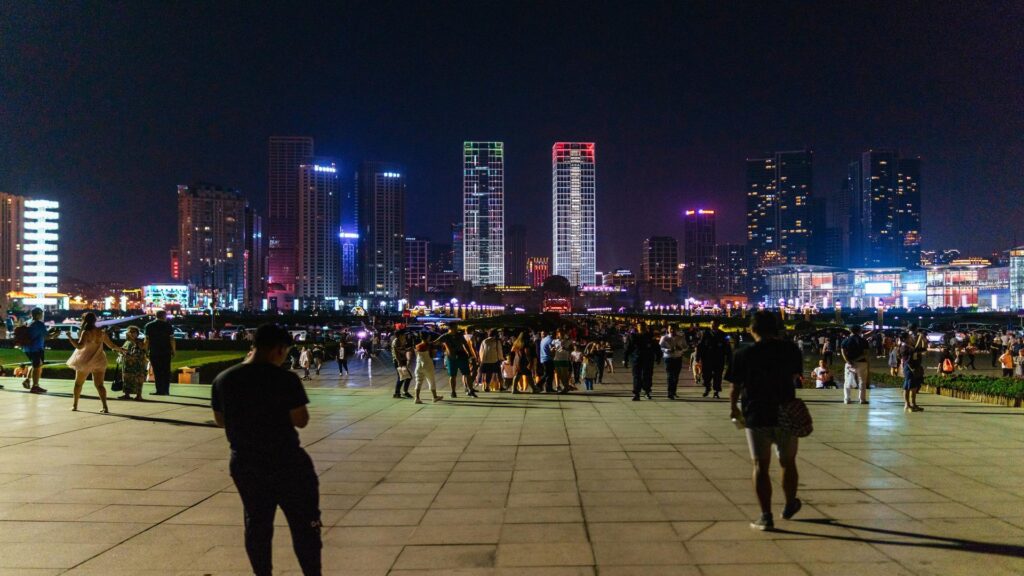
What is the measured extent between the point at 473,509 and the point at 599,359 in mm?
12815

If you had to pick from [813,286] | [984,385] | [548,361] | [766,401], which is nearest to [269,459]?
[766,401]

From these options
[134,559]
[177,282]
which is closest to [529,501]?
[134,559]

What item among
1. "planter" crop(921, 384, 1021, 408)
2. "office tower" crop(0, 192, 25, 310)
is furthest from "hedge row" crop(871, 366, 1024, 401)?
"office tower" crop(0, 192, 25, 310)

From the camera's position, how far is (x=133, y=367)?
41.4ft

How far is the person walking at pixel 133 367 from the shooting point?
12384mm

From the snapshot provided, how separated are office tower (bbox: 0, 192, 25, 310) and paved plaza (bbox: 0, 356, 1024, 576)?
139692 mm

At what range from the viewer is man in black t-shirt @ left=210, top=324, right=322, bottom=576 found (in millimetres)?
3754

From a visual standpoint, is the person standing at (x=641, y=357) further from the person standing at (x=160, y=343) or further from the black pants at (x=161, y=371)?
the black pants at (x=161, y=371)

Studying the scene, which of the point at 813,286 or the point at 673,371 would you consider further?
the point at 813,286

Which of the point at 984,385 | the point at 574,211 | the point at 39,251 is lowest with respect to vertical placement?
the point at 984,385

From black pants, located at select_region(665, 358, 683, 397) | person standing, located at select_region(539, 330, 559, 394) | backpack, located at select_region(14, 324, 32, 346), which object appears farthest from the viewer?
person standing, located at select_region(539, 330, 559, 394)

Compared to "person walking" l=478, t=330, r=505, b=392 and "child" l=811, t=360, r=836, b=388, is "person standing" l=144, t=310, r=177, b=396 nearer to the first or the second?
"person walking" l=478, t=330, r=505, b=392

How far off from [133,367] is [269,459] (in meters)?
10.5

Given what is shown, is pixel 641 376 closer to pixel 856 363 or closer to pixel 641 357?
pixel 641 357
